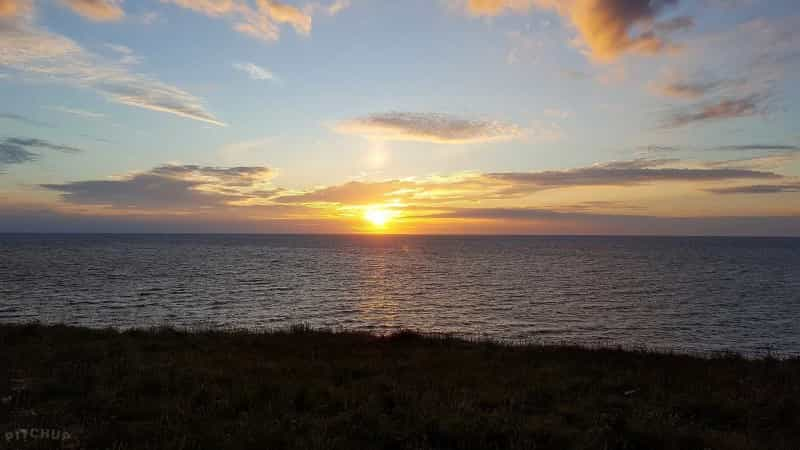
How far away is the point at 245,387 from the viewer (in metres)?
11.3

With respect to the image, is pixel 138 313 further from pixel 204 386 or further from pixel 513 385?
pixel 513 385

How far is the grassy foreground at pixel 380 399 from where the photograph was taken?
334 inches

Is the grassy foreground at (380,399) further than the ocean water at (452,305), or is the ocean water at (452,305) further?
the ocean water at (452,305)

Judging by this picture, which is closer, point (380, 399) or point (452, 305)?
point (380, 399)

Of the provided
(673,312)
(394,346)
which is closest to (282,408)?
(394,346)

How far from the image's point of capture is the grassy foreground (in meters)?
8.48

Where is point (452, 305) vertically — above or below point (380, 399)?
below

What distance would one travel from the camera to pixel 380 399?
10891mm

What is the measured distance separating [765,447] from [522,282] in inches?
2389

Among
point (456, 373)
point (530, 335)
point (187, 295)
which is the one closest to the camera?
point (456, 373)

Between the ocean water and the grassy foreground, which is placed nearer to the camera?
the grassy foreground

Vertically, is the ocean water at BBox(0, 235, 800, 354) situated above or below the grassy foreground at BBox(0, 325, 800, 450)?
below

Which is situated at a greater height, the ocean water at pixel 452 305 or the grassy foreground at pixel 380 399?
the grassy foreground at pixel 380 399

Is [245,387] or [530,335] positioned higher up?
[245,387]
